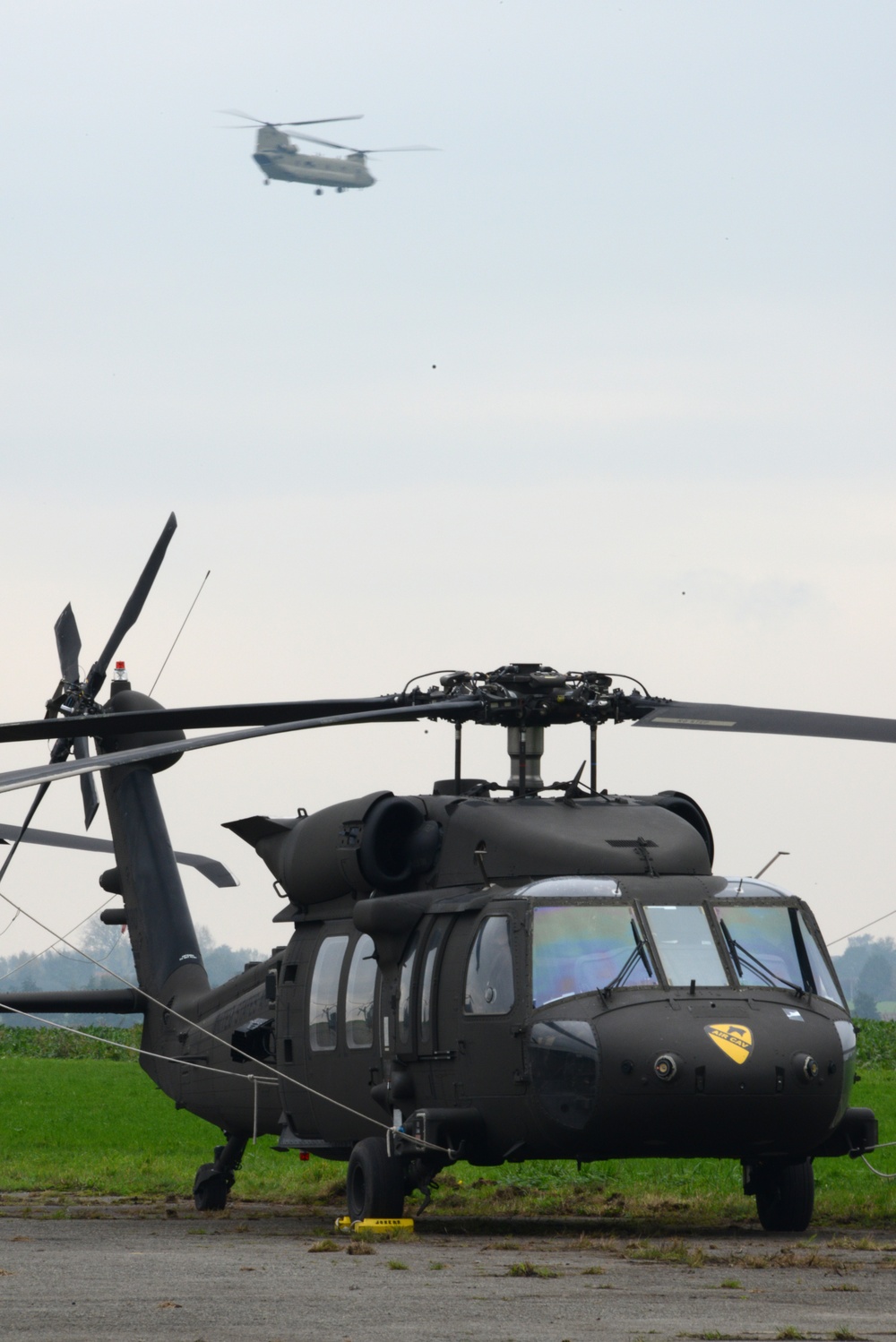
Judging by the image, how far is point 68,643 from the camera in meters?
18.1

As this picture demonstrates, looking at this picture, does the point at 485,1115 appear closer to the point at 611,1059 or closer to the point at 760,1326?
the point at 611,1059

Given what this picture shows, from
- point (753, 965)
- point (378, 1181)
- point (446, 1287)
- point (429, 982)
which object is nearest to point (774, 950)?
point (753, 965)

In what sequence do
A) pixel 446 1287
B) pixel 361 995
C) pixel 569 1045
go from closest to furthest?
pixel 446 1287 → pixel 569 1045 → pixel 361 995

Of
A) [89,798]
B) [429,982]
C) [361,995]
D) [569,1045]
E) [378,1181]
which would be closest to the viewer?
[569,1045]

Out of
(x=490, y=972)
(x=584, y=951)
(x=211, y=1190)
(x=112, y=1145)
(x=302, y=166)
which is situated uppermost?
(x=302, y=166)

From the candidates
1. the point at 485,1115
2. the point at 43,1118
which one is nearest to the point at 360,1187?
the point at 485,1115

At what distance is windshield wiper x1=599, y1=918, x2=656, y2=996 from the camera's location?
40.2 ft

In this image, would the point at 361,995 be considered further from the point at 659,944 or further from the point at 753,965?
the point at 753,965

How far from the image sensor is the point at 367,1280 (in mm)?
9828

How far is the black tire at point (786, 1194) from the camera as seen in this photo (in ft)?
43.6

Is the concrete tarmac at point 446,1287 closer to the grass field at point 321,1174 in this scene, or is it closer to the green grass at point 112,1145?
the grass field at point 321,1174

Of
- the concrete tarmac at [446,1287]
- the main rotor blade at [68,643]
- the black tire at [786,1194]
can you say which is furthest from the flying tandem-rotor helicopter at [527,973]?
the main rotor blade at [68,643]

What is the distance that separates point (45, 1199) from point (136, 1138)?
9521 mm

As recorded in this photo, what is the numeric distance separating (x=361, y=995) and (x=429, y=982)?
110 cm
